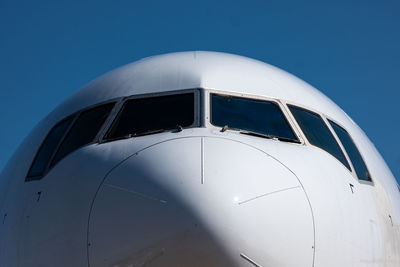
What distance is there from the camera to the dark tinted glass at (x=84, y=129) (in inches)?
322

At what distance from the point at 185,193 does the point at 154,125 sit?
1739mm

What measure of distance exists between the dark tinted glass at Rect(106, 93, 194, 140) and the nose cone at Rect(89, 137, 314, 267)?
784 mm

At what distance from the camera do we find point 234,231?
6.13 meters

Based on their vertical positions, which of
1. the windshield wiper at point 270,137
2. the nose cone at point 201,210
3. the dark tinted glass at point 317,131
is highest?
the dark tinted glass at point 317,131

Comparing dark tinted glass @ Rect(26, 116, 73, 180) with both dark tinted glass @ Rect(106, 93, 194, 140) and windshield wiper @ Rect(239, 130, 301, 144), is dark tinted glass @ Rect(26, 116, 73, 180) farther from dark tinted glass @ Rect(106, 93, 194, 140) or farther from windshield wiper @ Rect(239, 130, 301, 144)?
windshield wiper @ Rect(239, 130, 301, 144)

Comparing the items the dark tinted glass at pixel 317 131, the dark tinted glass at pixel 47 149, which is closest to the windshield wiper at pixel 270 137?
the dark tinted glass at pixel 317 131

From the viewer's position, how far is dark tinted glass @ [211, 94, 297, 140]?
7.87 metres

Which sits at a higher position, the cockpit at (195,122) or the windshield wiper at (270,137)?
the cockpit at (195,122)

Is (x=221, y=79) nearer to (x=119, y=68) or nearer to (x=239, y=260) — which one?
(x=119, y=68)

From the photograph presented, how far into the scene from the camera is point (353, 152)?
29.4 feet

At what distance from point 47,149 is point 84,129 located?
2.39ft

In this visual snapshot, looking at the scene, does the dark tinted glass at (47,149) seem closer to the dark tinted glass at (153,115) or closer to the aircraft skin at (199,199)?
the aircraft skin at (199,199)

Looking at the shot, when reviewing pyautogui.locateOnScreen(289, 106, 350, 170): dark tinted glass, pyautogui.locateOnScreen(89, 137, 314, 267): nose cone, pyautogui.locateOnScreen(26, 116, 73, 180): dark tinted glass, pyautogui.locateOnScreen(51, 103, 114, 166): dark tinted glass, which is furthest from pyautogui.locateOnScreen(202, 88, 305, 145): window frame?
pyautogui.locateOnScreen(26, 116, 73, 180): dark tinted glass

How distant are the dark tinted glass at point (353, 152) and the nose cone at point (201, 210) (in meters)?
1.99
